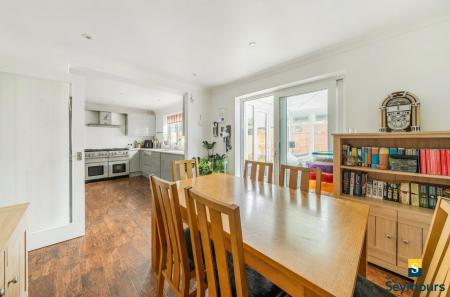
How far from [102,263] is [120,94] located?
3.99m

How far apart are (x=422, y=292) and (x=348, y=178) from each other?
1459mm

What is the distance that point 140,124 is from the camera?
662 centimetres

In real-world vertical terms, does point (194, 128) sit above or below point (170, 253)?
above

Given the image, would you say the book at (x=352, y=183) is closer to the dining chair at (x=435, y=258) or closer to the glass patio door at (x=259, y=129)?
the dining chair at (x=435, y=258)

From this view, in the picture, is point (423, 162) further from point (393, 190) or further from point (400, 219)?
point (400, 219)

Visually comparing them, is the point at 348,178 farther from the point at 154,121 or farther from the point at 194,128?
the point at 154,121

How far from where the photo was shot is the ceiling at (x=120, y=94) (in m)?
3.93

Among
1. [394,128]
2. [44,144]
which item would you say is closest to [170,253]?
[44,144]

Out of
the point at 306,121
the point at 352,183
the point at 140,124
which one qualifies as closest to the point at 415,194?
the point at 352,183

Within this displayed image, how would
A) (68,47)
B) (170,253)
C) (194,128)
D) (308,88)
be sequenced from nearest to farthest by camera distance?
(170,253) < (68,47) < (308,88) < (194,128)

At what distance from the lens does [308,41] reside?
2207mm

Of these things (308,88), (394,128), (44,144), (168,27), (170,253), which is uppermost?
(168,27)

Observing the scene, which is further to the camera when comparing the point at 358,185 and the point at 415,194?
the point at 358,185

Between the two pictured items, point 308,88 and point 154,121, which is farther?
point 154,121
